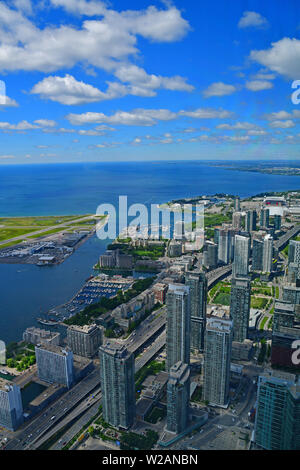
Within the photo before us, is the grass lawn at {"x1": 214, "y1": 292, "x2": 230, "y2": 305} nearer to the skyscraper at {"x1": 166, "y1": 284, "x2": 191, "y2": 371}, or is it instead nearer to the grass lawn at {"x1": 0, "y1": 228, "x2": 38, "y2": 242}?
the skyscraper at {"x1": 166, "y1": 284, "x2": 191, "y2": 371}

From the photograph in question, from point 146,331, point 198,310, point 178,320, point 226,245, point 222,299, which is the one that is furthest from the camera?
point 226,245

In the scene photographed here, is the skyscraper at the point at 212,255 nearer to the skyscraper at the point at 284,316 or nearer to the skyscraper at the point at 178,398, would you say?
the skyscraper at the point at 284,316

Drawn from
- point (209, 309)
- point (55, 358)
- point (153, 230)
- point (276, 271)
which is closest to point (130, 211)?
point (153, 230)

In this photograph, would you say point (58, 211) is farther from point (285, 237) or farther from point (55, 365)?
point (55, 365)

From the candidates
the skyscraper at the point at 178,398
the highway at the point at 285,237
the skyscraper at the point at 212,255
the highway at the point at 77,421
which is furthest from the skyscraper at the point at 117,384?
the highway at the point at 285,237

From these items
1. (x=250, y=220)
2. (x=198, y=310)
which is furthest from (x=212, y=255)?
(x=198, y=310)

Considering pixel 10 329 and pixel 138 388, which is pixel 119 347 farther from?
pixel 10 329
